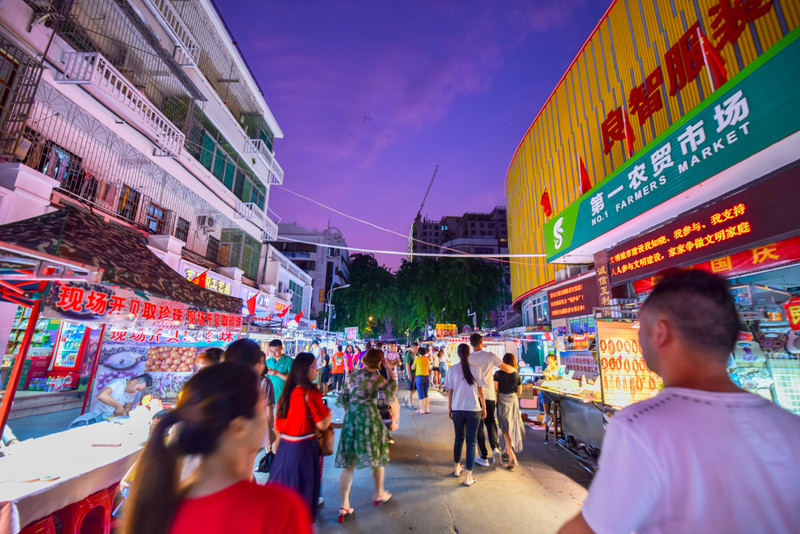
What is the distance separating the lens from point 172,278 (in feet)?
16.9

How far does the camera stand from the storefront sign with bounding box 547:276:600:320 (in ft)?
23.0

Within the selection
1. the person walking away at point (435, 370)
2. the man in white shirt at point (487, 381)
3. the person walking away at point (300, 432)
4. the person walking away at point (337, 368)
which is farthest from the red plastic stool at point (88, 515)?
the person walking away at point (435, 370)

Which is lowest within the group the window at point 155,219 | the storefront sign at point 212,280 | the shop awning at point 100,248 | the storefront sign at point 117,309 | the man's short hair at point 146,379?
the man's short hair at point 146,379

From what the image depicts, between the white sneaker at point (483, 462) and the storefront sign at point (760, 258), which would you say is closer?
the storefront sign at point (760, 258)

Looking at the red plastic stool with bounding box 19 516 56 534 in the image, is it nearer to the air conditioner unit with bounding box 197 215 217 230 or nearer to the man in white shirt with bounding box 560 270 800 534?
the man in white shirt with bounding box 560 270 800 534

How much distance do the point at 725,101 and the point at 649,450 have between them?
5.29 meters

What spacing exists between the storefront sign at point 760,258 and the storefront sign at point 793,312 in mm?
1321

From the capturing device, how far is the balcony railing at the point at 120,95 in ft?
21.5

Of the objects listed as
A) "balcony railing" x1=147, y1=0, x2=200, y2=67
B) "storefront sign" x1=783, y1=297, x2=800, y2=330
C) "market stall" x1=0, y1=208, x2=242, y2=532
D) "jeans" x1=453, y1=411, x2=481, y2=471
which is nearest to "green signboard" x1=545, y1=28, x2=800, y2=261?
"storefront sign" x1=783, y1=297, x2=800, y2=330

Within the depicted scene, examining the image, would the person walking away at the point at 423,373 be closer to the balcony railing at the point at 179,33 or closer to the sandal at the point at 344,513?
the sandal at the point at 344,513

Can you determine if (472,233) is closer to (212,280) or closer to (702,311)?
(212,280)

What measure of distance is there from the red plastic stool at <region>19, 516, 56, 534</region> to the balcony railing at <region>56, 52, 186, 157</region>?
768 cm

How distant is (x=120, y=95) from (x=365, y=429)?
9111mm

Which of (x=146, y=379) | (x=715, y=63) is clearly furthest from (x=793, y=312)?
(x=146, y=379)
